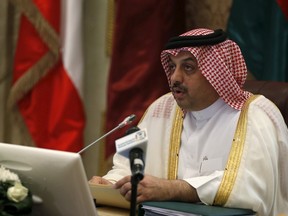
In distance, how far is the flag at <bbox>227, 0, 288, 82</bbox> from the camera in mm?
3150

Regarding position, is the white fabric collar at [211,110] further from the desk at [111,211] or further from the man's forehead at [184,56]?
the desk at [111,211]

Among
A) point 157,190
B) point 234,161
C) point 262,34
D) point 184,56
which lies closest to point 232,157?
point 234,161

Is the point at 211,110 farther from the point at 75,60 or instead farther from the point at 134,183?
the point at 75,60

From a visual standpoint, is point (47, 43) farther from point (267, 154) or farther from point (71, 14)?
point (267, 154)

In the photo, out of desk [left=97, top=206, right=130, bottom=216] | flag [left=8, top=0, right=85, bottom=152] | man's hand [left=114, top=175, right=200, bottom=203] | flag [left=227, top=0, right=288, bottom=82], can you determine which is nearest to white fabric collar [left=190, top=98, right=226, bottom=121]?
man's hand [left=114, top=175, right=200, bottom=203]

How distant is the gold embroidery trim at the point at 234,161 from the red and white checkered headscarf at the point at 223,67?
72 millimetres

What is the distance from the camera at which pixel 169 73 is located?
263 centimetres

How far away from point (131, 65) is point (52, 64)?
19.5 inches

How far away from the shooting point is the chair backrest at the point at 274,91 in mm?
2510

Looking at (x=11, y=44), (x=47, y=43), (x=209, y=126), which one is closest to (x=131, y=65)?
(x=47, y=43)

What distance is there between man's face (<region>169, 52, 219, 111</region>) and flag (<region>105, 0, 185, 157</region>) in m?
1.08

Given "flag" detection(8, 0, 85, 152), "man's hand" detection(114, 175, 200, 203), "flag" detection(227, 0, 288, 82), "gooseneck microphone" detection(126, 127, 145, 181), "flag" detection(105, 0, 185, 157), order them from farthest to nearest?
"flag" detection(8, 0, 85, 152) → "flag" detection(105, 0, 185, 157) → "flag" detection(227, 0, 288, 82) → "man's hand" detection(114, 175, 200, 203) → "gooseneck microphone" detection(126, 127, 145, 181)

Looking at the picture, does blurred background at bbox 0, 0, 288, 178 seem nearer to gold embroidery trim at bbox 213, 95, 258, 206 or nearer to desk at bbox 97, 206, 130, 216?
gold embroidery trim at bbox 213, 95, 258, 206

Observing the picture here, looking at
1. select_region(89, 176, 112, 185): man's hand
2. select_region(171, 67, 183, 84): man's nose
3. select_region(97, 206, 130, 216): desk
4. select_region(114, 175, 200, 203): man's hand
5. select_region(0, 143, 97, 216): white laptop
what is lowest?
select_region(97, 206, 130, 216): desk
